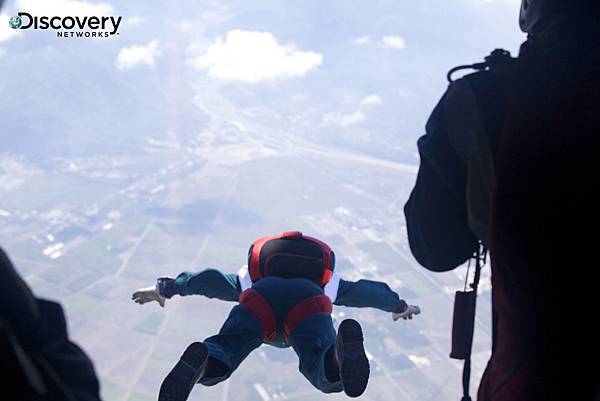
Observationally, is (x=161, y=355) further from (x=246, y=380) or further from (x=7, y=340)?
(x=7, y=340)

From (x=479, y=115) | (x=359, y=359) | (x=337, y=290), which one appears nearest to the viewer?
(x=479, y=115)

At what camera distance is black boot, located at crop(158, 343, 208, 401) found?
2348mm

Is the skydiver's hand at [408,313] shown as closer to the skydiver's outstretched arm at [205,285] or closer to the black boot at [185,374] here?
the skydiver's outstretched arm at [205,285]

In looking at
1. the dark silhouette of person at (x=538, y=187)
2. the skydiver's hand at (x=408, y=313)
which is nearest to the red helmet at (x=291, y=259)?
the skydiver's hand at (x=408, y=313)

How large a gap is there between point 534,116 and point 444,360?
1327 inches

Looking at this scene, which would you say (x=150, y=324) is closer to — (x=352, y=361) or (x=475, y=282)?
(x=352, y=361)

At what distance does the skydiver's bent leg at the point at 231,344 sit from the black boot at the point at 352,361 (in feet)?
2.21

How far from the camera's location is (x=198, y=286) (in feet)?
10.7

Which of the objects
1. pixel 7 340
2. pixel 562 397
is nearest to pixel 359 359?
pixel 562 397

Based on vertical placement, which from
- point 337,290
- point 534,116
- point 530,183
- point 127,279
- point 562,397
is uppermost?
point 534,116

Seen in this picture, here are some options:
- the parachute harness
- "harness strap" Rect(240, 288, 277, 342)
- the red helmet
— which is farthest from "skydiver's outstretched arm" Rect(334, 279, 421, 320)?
the parachute harness

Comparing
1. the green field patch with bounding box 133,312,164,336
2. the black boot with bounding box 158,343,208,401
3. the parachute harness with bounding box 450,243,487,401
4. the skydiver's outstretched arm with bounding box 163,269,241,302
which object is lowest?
the green field patch with bounding box 133,312,164,336

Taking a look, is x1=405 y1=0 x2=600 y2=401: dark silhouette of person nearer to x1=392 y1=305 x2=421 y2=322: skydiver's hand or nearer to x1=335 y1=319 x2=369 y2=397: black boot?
x1=335 y1=319 x2=369 y2=397: black boot

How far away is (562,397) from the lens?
110 centimetres
